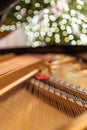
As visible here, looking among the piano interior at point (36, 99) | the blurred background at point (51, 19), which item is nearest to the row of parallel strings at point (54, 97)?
the piano interior at point (36, 99)

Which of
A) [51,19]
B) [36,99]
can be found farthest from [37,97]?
[51,19]

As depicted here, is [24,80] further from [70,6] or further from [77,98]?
[70,6]

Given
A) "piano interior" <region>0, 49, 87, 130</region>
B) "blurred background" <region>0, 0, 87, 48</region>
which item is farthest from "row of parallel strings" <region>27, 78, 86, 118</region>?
"blurred background" <region>0, 0, 87, 48</region>

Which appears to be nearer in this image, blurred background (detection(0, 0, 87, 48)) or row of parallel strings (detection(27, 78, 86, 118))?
row of parallel strings (detection(27, 78, 86, 118))

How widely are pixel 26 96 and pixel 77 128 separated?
1.01 meters

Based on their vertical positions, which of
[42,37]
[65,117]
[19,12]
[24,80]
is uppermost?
[19,12]

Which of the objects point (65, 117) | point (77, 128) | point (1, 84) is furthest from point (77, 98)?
point (77, 128)

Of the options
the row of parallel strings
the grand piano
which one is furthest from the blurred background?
the row of parallel strings

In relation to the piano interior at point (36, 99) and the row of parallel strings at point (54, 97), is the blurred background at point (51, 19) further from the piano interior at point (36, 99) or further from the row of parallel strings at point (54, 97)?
the row of parallel strings at point (54, 97)

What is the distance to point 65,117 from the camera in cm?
135

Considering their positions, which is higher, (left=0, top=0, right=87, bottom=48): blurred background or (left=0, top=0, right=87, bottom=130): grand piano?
(left=0, top=0, right=87, bottom=48): blurred background

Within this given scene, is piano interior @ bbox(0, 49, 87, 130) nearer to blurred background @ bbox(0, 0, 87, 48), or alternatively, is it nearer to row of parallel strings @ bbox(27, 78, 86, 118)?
row of parallel strings @ bbox(27, 78, 86, 118)

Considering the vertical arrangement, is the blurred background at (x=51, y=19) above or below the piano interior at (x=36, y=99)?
above

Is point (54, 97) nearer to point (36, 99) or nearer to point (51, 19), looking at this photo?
point (36, 99)
